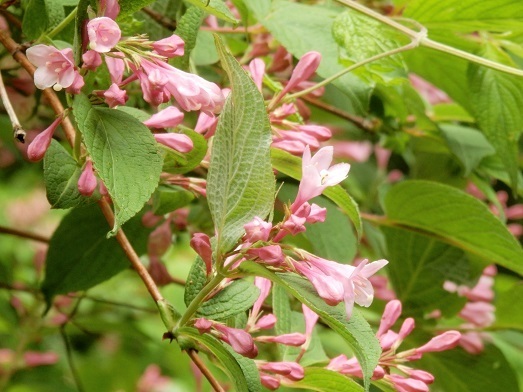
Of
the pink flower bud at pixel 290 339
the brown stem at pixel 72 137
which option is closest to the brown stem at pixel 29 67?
the brown stem at pixel 72 137

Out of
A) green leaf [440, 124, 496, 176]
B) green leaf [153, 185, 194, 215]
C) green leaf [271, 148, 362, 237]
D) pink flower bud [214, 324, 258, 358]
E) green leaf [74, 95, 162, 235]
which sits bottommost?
green leaf [440, 124, 496, 176]

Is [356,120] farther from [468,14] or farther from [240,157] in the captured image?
[240,157]

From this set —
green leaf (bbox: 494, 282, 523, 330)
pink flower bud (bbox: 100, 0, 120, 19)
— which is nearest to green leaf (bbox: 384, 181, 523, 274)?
green leaf (bbox: 494, 282, 523, 330)

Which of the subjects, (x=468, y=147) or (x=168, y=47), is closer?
(x=168, y=47)

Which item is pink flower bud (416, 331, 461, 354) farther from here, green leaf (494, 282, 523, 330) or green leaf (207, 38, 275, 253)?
green leaf (494, 282, 523, 330)

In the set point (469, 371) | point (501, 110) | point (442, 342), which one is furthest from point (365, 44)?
point (469, 371)

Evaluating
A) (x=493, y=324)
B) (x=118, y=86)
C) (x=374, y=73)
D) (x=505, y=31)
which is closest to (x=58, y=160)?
(x=118, y=86)

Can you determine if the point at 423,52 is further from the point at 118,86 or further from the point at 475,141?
the point at 118,86
